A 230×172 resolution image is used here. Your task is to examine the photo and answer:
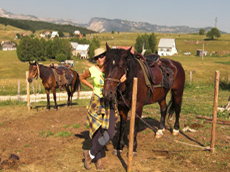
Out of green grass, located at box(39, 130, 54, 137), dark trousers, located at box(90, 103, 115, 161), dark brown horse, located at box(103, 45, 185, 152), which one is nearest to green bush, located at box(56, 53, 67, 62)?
green grass, located at box(39, 130, 54, 137)

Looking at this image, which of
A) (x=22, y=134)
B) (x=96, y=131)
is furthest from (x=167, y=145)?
(x=22, y=134)

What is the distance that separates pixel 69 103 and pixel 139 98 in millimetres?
9692

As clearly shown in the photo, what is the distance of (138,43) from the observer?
8988 cm

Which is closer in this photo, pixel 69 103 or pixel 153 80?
pixel 153 80

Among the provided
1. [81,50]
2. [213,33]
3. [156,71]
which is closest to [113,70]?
[156,71]

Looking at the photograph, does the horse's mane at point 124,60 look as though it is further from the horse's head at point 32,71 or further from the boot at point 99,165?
the horse's head at point 32,71

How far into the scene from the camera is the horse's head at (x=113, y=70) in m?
4.45

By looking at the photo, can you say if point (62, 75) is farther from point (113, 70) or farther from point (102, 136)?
point (113, 70)

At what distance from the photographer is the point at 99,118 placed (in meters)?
5.01

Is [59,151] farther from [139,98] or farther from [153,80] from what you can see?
[153,80]

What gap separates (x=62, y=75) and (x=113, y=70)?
946 centimetres

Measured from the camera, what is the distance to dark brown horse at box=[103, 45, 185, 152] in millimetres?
4598

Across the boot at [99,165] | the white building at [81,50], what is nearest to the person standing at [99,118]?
the boot at [99,165]

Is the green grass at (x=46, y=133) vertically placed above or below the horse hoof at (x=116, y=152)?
below
